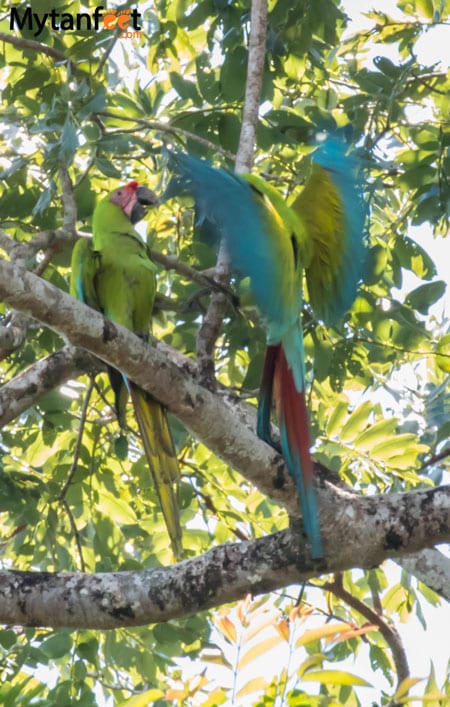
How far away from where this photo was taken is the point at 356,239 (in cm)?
A: 276

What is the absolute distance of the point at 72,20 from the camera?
10.1 ft

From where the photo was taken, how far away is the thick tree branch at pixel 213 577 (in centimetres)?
→ 201

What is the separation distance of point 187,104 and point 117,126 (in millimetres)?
311

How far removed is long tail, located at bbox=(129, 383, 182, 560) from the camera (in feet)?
8.44

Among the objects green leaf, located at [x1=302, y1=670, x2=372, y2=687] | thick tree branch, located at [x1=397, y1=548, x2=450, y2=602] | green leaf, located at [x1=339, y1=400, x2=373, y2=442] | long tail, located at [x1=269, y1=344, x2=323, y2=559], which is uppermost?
green leaf, located at [x1=339, y1=400, x2=373, y2=442]

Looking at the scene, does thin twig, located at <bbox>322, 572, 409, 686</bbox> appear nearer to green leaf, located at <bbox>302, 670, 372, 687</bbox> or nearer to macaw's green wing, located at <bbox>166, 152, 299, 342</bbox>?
macaw's green wing, located at <bbox>166, 152, 299, 342</bbox>

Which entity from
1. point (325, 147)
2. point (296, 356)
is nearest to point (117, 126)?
point (325, 147)

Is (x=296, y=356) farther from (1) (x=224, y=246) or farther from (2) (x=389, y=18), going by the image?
(2) (x=389, y=18)

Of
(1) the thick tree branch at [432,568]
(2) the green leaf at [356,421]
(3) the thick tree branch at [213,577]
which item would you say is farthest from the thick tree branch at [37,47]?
(1) the thick tree branch at [432,568]

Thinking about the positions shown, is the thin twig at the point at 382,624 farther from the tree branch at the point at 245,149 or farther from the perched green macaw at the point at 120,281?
the tree branch at the point at 245,149

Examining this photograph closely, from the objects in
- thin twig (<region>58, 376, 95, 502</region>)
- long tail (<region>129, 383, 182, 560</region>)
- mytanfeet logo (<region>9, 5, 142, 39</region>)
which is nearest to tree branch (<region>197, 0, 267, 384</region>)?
long tail (<region>129, 383, 182, 560</region>)

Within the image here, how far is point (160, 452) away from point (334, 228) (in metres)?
0.81

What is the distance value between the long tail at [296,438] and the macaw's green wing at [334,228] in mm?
455

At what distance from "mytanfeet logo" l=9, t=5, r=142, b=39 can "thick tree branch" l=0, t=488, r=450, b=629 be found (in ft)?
5.53
